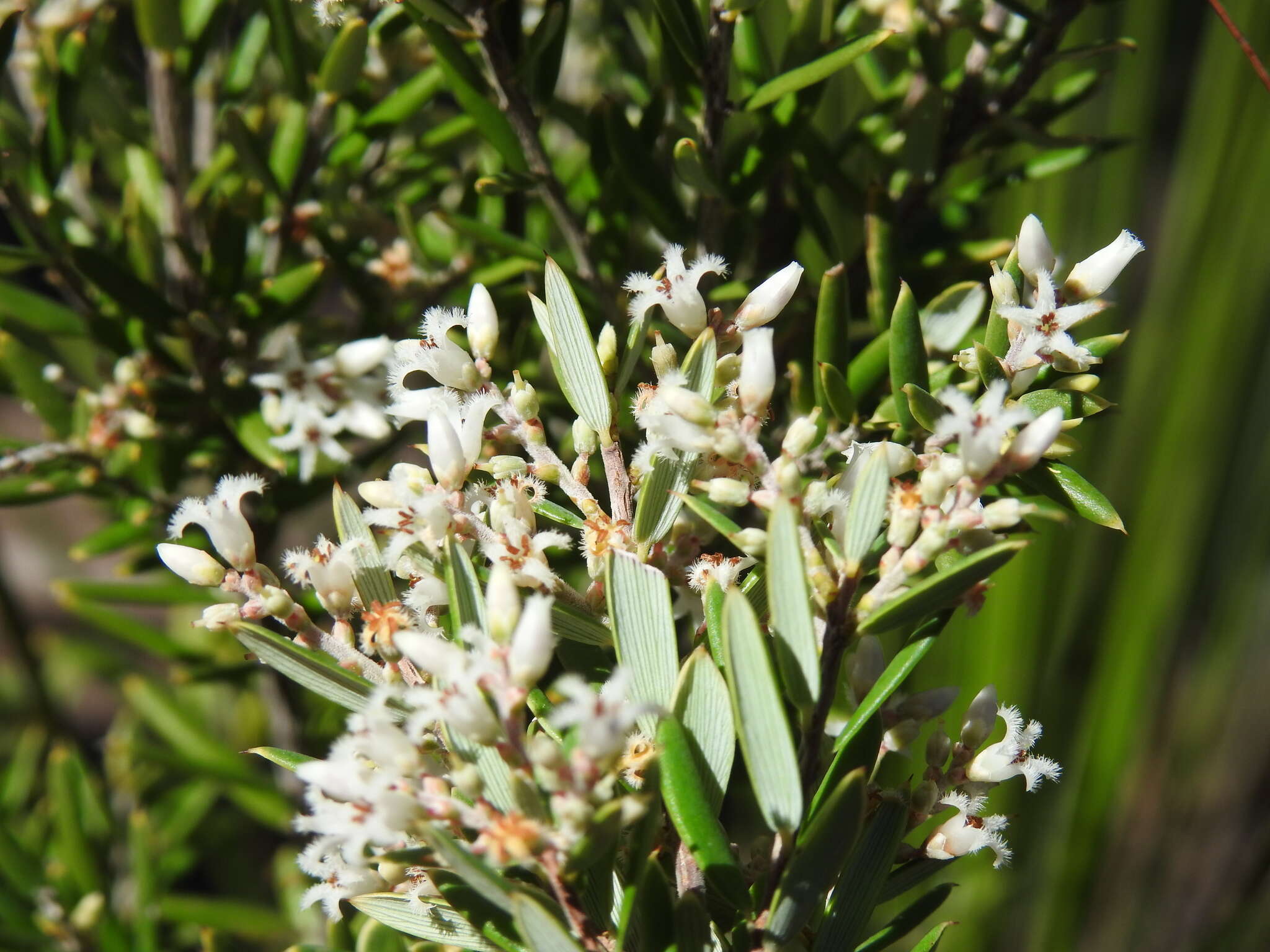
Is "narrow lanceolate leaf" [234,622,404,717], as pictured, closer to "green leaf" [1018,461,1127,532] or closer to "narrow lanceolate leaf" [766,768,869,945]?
"narrow lanceolate leaf" [766,768,869,945]

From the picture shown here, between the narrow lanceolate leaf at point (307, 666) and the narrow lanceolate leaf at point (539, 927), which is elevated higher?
the narrow lanceolate leaf at point (307, 666)

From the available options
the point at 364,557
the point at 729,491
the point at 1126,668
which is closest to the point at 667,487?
the point at 729,491

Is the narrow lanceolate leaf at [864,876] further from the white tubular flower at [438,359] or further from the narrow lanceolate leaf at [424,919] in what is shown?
the white tubular flower at [438,359]

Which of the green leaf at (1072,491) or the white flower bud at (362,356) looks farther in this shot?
the white flower bud at (362,356)

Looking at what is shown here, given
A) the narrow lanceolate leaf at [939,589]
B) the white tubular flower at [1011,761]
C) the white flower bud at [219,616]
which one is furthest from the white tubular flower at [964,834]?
the white flower bud at [219,616]

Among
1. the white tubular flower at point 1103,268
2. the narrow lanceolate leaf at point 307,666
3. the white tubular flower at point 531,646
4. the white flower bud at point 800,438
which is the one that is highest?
the white tubular flower at point 1103,268

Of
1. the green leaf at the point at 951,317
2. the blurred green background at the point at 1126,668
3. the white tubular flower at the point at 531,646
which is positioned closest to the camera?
the white tubular flower at the point at 531,646

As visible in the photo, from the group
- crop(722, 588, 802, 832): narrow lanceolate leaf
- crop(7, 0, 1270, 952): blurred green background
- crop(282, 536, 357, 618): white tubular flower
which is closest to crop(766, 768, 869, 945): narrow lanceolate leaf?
crop(722, 588, 802, 832): narrow lanceolate leaf

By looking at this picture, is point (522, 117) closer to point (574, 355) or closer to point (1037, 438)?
point (574, 355)
